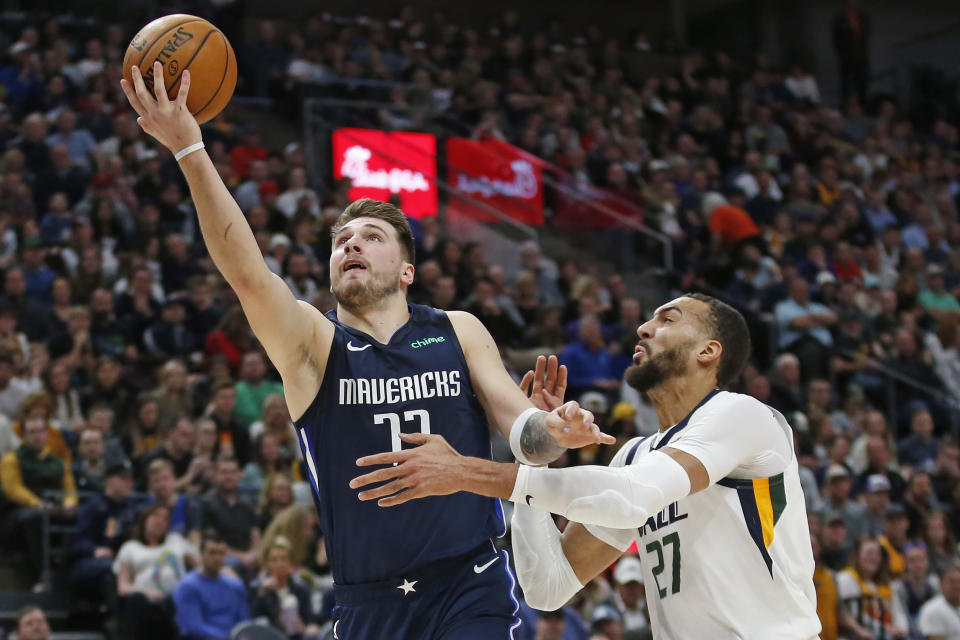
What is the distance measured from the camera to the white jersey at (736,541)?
4.79 meters

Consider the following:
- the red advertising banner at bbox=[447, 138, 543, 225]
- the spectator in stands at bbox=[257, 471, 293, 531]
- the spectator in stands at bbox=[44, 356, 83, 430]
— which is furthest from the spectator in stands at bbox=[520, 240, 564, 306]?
the spectator in stands at bbox=[44, 356, 83, 430]

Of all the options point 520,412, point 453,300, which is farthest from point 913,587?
point 520,412

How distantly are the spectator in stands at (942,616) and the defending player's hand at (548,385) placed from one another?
297 inches

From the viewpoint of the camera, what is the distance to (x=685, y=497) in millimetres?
4875

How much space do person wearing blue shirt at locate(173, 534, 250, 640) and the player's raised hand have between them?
576 centimetres

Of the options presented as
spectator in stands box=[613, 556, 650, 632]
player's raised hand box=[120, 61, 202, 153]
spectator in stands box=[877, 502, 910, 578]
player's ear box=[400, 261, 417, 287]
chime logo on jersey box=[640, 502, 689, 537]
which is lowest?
spectator in stands box=[613, 556, 650, 632]

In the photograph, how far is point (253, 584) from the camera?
9773 mm

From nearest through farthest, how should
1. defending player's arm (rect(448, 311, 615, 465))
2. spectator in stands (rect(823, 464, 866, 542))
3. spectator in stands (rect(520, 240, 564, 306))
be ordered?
1. defending player's arm (rect(448, 311, 615, 465))
2. spectator in stands (rect(823, 464, 866, 542))
3. spectator in stands (rect(520, 240, 564, 306))

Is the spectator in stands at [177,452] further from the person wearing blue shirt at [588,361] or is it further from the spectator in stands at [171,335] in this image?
the person wearing blue shirt at [588,361]

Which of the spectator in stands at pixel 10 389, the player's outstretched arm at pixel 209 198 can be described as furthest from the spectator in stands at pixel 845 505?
the player's outstretched arm at pixel 209 198

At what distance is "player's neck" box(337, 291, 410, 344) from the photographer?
16.2 feet

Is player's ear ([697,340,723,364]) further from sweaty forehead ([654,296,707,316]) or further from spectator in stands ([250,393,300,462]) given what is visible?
spectator in stands ([250,393,300,462])

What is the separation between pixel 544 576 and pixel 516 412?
3.03 feet

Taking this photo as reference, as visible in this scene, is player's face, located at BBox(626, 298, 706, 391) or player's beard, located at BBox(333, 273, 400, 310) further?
player's face, located at BBox(626, 298, 706, 391)
